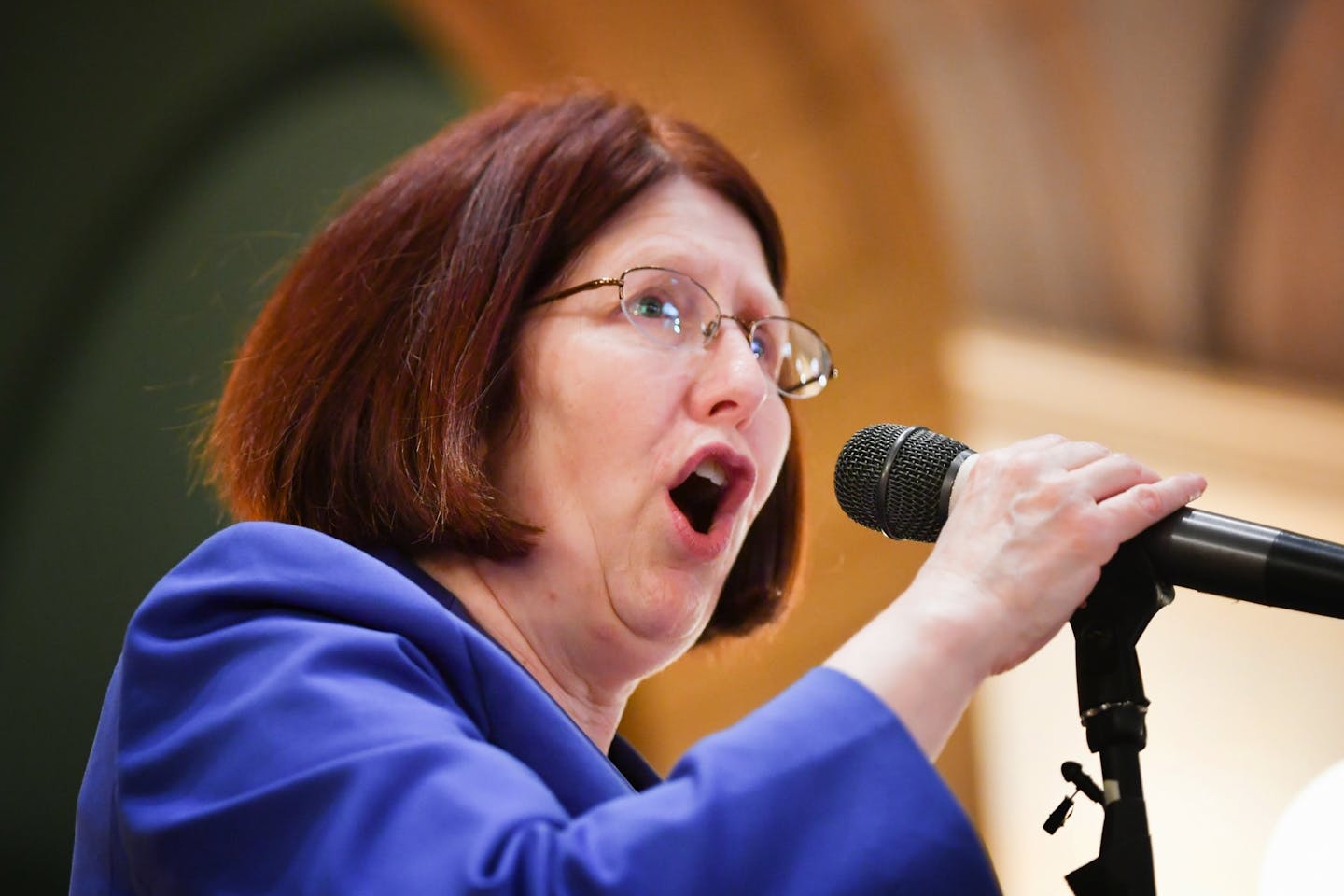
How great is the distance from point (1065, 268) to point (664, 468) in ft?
11.2

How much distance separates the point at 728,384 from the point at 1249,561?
0.70 m

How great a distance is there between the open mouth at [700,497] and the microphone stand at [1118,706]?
0.62m

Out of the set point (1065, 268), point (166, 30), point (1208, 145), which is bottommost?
point (166, 30)

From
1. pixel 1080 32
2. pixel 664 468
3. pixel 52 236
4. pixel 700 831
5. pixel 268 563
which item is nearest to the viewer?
pixel 700 831

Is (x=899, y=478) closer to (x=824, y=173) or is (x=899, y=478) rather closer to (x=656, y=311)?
(x=656, y=311)

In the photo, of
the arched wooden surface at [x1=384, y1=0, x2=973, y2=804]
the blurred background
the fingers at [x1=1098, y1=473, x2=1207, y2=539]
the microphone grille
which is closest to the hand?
the fingers at [x1=1098, y1=473, x2=1207, y2=539]

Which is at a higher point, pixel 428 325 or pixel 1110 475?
pixel 1110 475

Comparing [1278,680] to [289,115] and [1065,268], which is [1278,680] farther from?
[289,115]

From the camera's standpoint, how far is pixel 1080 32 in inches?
173

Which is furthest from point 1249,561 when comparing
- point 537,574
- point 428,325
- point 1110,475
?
point 428,325

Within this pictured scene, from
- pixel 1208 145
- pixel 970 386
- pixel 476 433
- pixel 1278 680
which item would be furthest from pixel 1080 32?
pixel 476 433

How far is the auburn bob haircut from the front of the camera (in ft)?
5.47

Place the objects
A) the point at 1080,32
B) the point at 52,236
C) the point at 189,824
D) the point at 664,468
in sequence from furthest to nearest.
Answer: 1. the point at 52,236
2. the point at 1080,32
3. the point at 664,468
4. the point at 189,824

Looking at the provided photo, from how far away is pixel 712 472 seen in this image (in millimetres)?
1771
